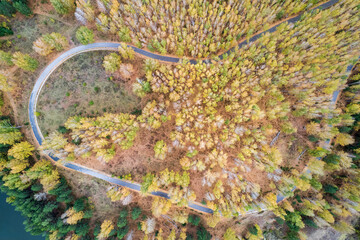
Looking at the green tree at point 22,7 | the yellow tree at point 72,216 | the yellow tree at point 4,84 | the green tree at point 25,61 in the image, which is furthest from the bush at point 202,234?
the green tree at point 22,7

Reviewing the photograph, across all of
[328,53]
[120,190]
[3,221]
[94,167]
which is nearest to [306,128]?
[328,53]

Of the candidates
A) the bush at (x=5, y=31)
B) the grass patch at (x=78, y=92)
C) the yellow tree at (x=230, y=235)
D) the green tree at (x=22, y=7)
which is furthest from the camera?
the yellow tree at (x=230, y=235)

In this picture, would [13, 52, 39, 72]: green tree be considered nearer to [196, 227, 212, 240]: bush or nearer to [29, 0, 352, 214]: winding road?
[29, 0, 352, 214]: winding road

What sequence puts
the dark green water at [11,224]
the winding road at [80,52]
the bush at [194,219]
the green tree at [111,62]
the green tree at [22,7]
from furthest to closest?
the dark green water at [11,224]
the winding road at [80,52]
the bush at [194,219]
the green tree at [111,62]
the green tree at [22,7]

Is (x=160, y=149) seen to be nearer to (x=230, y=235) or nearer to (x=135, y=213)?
(x=135, y=213)

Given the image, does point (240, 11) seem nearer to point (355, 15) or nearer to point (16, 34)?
point (355, 15)

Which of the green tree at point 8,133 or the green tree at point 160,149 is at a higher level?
the green tree at point 8,133

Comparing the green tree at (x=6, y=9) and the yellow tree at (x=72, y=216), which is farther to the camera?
the yellow tree at (x=72, y=216)

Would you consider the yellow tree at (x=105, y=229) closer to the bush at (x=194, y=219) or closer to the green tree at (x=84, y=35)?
the bush at (x=194, y=219)
